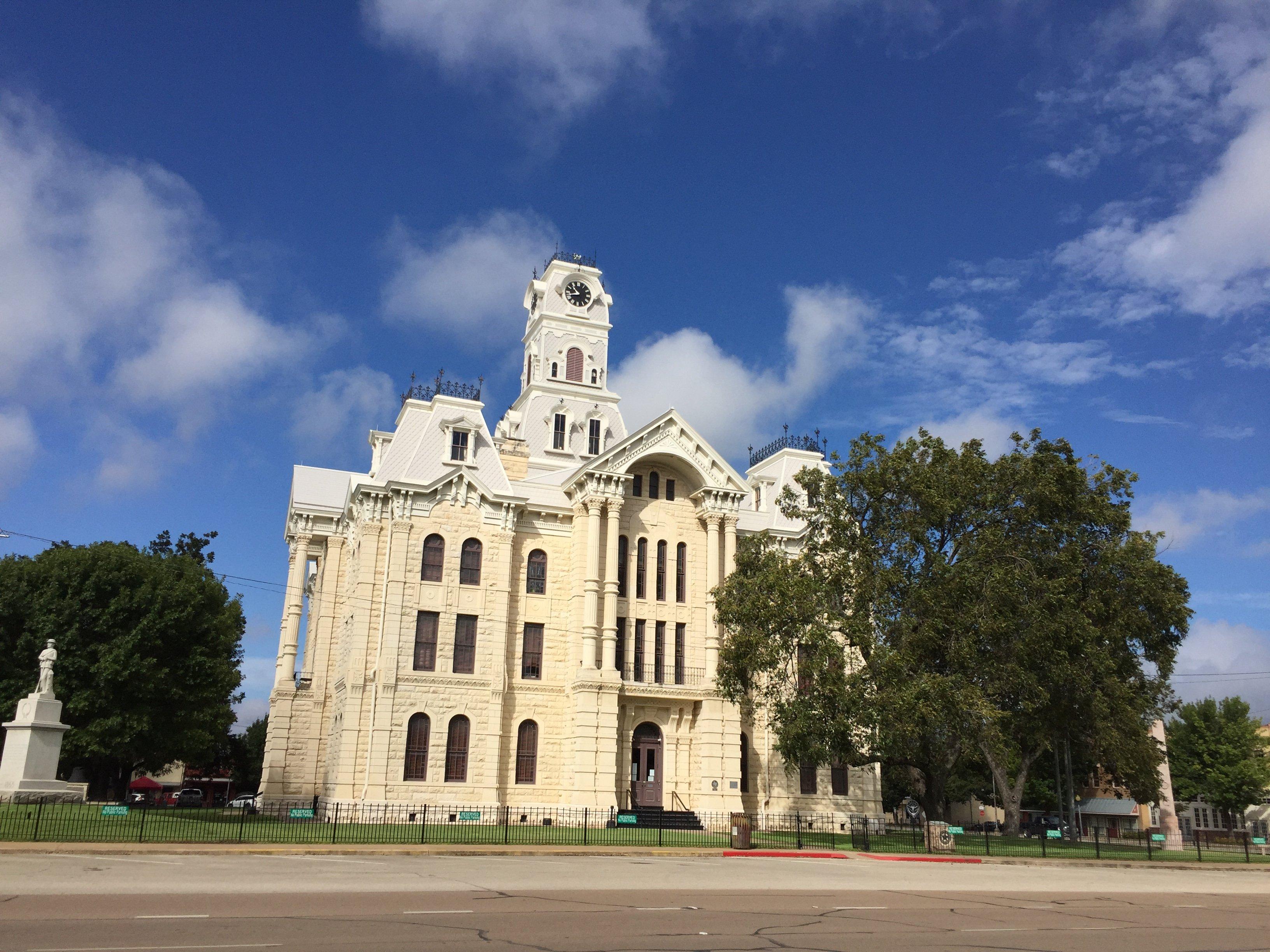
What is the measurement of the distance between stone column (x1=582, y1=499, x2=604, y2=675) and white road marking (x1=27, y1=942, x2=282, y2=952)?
31.0 m

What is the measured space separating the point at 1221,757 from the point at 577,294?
52.3m

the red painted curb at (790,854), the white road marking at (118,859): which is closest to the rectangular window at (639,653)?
the red painted curb at (790,854)

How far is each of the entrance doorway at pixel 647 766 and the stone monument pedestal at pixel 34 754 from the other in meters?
20.6

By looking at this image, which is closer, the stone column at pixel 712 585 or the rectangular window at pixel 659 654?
the stone column at pixel 712 585

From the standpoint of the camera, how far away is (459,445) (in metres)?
44.3

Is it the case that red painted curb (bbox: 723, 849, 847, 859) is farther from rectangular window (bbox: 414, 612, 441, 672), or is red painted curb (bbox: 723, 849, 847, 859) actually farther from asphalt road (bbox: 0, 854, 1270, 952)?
rectangular window (bbox: 414, 612, 441, 672)

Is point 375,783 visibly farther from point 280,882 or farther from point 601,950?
point 601,950

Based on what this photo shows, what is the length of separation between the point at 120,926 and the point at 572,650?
31433mm

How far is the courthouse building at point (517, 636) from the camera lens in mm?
40031

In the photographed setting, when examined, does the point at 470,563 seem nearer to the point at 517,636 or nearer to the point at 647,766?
the point at 517,636

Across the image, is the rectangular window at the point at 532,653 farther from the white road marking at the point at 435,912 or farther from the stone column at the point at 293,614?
the white road marking at the point at 435,912

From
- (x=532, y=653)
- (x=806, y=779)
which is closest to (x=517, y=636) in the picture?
(x=532, y=653)

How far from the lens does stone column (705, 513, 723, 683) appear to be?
1697 inches

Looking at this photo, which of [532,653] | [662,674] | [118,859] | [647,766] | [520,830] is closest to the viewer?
[118,859]
